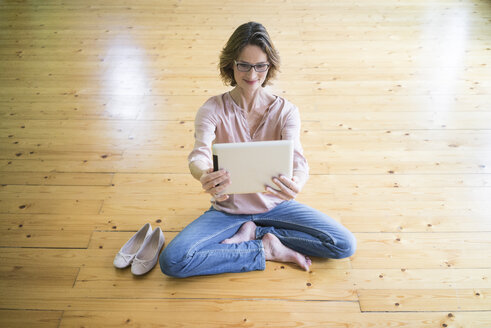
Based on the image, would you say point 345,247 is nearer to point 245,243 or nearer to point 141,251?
point 245,243

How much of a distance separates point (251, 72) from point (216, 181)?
418 millimetres

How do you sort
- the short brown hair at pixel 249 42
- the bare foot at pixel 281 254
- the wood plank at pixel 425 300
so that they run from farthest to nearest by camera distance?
1. the bare foot at pixel 281 254
2. the wood plank at pixel 425 300
3. the short brown hair at pixel 249 42

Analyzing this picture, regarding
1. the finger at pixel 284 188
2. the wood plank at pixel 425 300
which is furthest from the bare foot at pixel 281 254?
the finger at pixel 284 188

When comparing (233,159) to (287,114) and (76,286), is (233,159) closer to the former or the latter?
(287,114)

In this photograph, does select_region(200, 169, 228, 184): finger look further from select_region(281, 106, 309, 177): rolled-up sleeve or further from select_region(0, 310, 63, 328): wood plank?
select_region(0, 310, 63, 328): wood plank

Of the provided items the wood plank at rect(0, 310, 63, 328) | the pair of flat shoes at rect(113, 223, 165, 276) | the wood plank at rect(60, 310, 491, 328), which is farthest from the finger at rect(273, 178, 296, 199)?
the wood plank at rect(0, 310, 63, 328)

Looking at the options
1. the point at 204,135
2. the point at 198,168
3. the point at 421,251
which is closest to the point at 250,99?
the point at 204,135

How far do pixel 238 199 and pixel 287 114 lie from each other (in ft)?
1.30

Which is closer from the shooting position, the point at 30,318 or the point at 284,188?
the point at 284,188

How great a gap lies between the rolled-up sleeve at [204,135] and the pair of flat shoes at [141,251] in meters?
0.44

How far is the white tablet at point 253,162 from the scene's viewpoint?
1.33m

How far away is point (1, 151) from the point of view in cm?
234

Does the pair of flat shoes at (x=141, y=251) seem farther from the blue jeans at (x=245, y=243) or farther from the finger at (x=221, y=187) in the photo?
the finger at (x=221, y=187)

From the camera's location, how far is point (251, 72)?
1.48m
